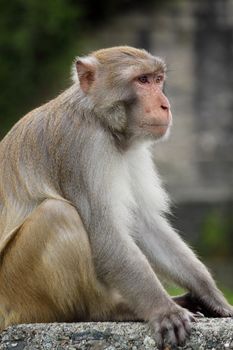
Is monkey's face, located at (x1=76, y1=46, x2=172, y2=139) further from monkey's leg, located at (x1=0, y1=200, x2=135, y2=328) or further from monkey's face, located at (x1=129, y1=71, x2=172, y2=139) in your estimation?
monkey's leg, located at (x1=0, y1=200, x2=135, y2=328)

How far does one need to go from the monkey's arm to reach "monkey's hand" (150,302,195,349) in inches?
32.0

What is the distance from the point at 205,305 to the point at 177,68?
1640 cm

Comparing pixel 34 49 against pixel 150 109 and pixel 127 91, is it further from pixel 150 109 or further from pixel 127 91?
pixel 150 109

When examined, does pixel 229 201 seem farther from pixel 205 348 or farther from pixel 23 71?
pixel 205 348

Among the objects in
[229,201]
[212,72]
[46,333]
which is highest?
[46,333]

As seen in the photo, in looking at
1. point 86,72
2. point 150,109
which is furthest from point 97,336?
point 86,72

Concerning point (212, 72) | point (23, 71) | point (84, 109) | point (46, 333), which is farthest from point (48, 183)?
point (212, 72)

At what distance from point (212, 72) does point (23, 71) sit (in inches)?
158

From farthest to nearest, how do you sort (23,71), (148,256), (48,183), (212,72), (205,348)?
1. (212,72)
2. (23,71)
3. (148,256)
4. (48,183)
5. (205,348)

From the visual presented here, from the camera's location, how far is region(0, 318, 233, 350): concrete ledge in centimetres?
862

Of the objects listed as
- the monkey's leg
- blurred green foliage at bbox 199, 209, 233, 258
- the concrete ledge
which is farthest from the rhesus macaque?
blurred green foliage at bbox 199, 209, 233, 258

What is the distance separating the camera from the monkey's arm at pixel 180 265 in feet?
32.7

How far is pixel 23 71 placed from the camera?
79.4 ft

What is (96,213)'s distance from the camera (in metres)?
9.38
